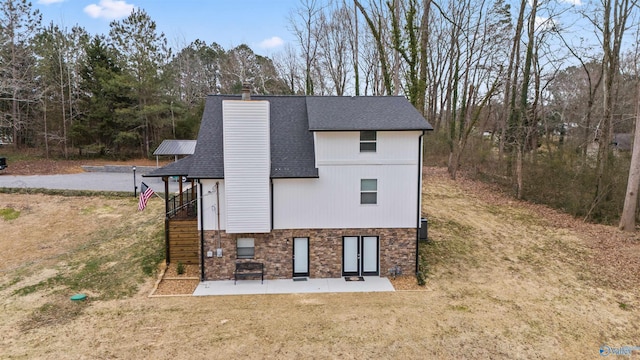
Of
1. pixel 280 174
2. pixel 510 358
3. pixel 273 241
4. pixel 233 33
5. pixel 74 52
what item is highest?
pixel 233 33

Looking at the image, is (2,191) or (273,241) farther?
(2,191)

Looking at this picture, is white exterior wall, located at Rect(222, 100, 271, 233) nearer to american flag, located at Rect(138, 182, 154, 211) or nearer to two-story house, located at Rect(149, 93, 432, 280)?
two-story house, located at Rect(149, 93, 432, 280)

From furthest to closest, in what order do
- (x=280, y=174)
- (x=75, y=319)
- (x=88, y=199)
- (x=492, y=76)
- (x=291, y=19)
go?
(x=291, y=19)
(x=492, y=76)
(x=88, y=199)
(x=280, y=174)
(x=75, y=319)

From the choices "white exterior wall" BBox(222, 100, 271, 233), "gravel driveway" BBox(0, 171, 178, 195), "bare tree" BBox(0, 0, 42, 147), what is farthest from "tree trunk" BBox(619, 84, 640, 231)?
"bare tree" BBox(0, 0, 42, 147)

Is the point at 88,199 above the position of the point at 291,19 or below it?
below

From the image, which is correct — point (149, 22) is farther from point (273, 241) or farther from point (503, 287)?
point (503, 287)

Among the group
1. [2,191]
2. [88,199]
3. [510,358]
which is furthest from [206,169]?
[2,191]
